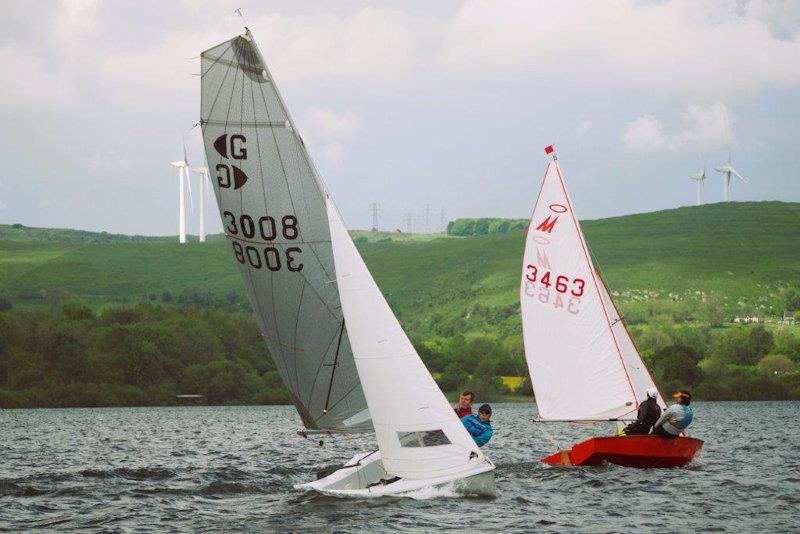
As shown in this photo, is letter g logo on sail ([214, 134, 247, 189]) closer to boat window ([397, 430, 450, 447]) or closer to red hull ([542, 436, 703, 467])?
boat window ([397, 430, 450, 447])

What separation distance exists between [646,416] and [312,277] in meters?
14.8

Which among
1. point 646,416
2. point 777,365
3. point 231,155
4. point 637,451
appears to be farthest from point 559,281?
point 777,365

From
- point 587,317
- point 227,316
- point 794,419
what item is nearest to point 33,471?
point 587,317

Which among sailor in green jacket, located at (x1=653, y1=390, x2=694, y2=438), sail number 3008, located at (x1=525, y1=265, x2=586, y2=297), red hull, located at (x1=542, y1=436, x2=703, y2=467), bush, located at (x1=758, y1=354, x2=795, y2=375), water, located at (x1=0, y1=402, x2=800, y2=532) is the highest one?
sail number 3008, located at (x1=525, y1=265, x2=586, y2=297)

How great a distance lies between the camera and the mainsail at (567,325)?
43.1 m

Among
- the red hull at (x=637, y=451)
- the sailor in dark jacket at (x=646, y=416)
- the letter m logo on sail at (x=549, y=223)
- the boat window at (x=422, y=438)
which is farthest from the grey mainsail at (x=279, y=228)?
the letter m logo on sail at (x=549, y=223)

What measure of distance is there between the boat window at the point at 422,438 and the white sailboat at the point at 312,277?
0.03m

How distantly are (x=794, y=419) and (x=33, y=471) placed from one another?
67733mm

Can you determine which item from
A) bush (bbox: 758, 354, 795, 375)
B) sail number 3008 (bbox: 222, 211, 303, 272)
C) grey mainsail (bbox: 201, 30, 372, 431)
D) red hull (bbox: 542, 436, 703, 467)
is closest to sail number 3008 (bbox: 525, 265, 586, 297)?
red hull (bbox: 542, 436, 703, 467)

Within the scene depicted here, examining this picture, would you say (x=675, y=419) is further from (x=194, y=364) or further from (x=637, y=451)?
(x=194, y=364)

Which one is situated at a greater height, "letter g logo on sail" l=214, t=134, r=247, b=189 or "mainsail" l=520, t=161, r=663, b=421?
"letter g logo on sail" l=214, t=134, r=247, b=189

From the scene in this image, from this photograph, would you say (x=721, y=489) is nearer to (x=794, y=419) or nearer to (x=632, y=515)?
(x=632, y=515)

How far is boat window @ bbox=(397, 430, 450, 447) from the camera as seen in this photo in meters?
29.8

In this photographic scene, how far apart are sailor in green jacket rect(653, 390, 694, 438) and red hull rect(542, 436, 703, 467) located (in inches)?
11.1
